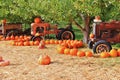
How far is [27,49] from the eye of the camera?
14922 mm

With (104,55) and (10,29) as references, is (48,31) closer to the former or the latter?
(10,29)

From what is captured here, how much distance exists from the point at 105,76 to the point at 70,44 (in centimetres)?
590

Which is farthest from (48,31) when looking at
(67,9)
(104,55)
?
(104,55)

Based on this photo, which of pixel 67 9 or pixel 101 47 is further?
pixel 67 9

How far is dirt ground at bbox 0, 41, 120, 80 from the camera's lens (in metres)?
9.48

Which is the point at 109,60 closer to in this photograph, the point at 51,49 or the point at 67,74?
the point at 67,74

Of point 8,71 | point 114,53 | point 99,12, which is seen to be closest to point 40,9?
point 99,12

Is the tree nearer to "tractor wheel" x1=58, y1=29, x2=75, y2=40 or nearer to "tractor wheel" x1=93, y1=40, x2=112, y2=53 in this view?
"tractor wheel" x1=58, y1=29, x2=75, y2=40

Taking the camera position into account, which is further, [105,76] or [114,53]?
[114,53]

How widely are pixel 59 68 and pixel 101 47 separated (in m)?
3.14

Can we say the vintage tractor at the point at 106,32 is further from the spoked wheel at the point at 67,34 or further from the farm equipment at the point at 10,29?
the farm equipment at the point at 10,29

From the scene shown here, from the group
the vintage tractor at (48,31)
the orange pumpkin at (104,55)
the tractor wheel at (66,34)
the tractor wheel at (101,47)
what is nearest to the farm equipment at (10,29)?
the vintage tractor at (48,31)

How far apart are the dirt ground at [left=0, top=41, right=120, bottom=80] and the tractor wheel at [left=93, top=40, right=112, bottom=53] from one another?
1059mm

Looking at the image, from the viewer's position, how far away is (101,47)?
13.3 metres
